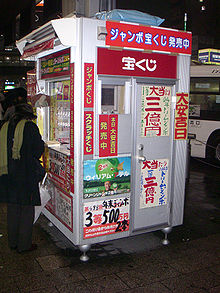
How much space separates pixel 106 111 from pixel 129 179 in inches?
37.6

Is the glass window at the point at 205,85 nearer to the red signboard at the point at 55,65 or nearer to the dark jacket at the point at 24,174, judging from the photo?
the red signboard at the point at 55,65

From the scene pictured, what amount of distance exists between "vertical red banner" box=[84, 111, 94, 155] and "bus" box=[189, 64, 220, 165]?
7.16 m

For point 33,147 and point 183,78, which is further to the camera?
point 183,78

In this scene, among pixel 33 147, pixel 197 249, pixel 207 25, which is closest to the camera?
pixel 33 147

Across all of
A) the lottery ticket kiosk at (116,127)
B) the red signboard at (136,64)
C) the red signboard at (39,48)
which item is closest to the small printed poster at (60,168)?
the lottery ticket kiosk at (116,127)

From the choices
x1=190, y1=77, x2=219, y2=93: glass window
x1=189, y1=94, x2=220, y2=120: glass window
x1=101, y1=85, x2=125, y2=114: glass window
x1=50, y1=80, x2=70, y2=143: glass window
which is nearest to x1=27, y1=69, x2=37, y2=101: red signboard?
x1=50, y1=80, x2=70, y2=143: glass window

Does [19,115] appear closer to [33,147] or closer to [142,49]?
[33,147]

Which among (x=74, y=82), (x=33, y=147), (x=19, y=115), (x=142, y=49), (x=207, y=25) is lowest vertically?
(x=33, y=147)

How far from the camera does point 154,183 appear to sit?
447cm

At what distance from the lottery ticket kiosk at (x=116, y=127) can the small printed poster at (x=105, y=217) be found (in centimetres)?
1

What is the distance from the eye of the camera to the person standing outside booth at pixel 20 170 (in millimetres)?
3975

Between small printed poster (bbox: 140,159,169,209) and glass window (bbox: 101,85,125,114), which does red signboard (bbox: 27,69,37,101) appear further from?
small printed poster (bbox: 140,159,169,209)

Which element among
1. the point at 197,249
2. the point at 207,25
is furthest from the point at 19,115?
the point at 207,25

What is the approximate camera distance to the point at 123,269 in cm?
377
